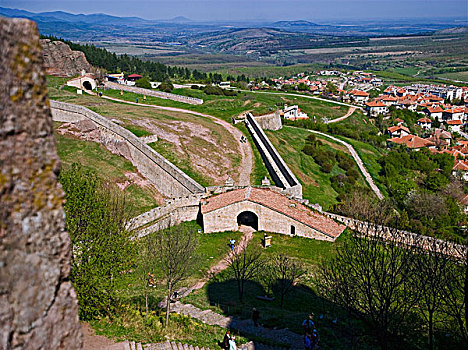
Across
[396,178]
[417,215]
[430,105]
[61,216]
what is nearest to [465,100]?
[430,105]

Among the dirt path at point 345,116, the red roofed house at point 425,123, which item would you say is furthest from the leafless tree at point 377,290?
the red roofed house at point 425,123

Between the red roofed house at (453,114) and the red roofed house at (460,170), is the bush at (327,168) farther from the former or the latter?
the red roofed house at (453,114)

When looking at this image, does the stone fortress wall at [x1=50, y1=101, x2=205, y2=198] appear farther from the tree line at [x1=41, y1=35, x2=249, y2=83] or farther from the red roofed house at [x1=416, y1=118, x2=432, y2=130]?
the red roofed house at [x1=416, y1=118, x2=432, y2=130]

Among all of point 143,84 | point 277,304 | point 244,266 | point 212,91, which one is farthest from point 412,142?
point 244,266

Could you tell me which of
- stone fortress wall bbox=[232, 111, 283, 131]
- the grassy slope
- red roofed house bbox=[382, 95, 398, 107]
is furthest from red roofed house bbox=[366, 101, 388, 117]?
the grassy slope

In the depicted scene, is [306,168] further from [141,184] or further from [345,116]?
[345,116]

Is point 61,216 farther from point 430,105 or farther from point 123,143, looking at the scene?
point 430,105
